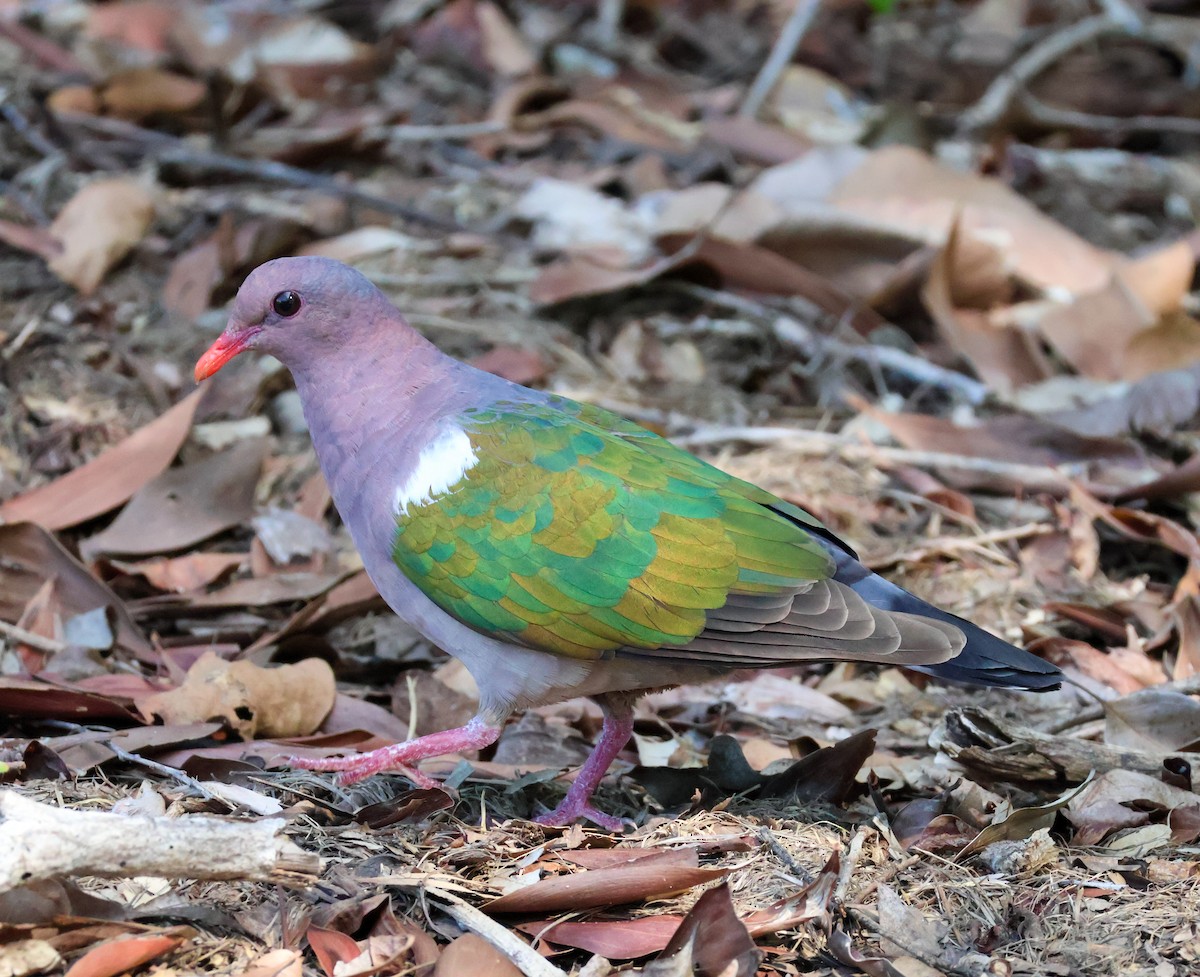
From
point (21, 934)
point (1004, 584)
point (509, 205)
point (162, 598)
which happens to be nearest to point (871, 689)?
point (1004, 584)

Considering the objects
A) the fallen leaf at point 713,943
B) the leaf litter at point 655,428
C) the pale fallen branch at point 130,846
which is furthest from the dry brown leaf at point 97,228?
the fallen leaf at point 713,943

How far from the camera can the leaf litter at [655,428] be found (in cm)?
297

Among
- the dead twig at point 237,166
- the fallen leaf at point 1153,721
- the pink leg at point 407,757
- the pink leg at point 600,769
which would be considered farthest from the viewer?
the dead twig at point 237,166

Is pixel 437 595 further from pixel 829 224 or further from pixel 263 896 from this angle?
pixel 829 224

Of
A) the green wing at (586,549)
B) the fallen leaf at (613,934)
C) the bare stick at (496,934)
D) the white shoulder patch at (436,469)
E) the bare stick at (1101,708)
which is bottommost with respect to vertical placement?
the bare stick at (1101,708)

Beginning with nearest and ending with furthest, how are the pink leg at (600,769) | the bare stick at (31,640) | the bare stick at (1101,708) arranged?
the pink leg at (600,769) → the bare stick at (1101,708) → the bare stick at (31,640)

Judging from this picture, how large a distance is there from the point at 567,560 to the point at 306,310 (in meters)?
1.08

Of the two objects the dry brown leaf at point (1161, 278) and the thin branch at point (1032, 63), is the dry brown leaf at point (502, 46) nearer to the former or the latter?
the thin branch at point (1032, 63)

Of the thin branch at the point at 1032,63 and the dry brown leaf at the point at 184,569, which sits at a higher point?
the thin branch at the point at 1032,63

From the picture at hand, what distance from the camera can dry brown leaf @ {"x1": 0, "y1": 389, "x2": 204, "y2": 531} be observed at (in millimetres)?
4695

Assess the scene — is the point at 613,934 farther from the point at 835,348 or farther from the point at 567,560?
the point at 835,348

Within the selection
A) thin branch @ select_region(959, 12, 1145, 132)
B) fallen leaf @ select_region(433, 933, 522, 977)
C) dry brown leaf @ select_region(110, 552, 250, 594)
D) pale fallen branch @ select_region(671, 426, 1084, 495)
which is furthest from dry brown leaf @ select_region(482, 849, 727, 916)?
thin branch @ select_region(959, 12, 1145, 132)

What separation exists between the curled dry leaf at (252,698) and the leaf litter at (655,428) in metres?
0.01

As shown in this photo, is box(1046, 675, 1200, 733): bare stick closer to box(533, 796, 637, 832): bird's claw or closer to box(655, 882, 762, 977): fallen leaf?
box(533, 796, 637, 832): bird's claw
